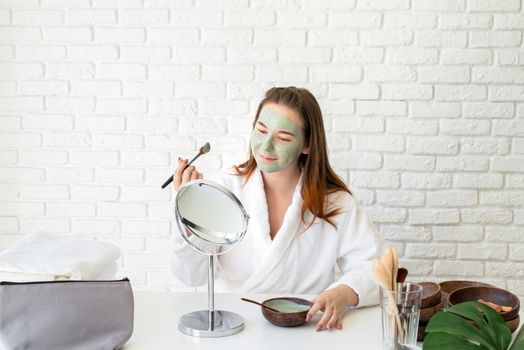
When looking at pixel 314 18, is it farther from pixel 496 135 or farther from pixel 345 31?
pixel 496 135

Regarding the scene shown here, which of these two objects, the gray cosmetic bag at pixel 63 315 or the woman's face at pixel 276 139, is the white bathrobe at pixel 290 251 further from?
the gray cosmetic bag at pixel 63 315

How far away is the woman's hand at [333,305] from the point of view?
1540 mm

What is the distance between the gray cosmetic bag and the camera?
4.42ft

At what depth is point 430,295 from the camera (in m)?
1.51

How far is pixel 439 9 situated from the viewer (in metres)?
2.52

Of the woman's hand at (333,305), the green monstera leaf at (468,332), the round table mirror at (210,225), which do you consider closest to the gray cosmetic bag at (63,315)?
the round table mirror at (210,225)

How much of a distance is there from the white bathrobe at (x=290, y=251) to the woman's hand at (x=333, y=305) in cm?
28

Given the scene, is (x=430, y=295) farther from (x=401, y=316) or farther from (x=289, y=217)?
(x=289, y=217)

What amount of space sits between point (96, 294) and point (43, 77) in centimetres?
152

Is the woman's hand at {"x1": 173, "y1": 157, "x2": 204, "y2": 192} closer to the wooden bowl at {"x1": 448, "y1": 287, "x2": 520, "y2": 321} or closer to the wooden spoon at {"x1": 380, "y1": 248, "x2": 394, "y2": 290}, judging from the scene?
the wooden spoon at {"x1": 380, "y1": 248, "x2": 394, "y2": 290}

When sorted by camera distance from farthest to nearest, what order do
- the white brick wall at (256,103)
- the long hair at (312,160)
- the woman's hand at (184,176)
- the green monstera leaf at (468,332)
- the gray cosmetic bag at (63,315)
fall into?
the white brick wall at (256,103) → the long hair at (312,160) → the woman's hand at (184,176) → the gray cosmetic bag at (63,315) → the green monstera leaf at (468,332)

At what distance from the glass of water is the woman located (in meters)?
0.47

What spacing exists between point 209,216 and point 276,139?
51cm

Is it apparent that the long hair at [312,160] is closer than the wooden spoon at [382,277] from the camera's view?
No
